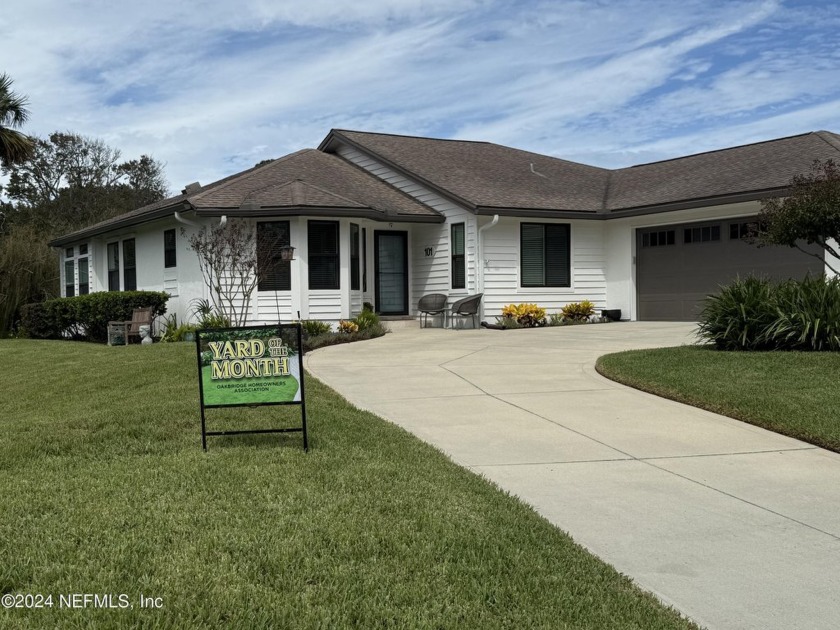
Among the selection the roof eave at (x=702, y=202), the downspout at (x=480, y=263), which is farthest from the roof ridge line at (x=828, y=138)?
the downspout at (x=480, y=263)

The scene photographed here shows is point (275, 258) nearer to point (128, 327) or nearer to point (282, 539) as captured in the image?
point (128, 327)

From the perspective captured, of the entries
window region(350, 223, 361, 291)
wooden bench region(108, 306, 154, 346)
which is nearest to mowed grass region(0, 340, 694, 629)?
window region(350, 223, 361, 291)

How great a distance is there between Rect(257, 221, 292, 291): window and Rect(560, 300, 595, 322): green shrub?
300 inches

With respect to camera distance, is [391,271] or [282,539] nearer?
[282,539]

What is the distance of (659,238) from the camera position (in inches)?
817

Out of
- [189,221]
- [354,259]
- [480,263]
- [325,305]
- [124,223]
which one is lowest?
[325,305]

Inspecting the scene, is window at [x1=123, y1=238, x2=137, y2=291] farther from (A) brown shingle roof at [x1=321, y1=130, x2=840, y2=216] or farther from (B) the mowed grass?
(B) the mowed grass

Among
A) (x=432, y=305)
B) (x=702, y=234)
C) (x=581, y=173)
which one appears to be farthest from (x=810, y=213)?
(x=581, y=173)

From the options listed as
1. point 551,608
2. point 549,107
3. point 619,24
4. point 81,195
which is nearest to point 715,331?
→ point 619,24

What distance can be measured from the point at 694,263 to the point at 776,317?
27.1ft

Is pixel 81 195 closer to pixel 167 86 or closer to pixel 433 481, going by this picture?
pixel 167 86

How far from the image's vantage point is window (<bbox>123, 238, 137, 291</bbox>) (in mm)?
22406

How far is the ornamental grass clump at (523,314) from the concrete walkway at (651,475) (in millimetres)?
7576

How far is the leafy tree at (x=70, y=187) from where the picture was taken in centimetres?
5047
